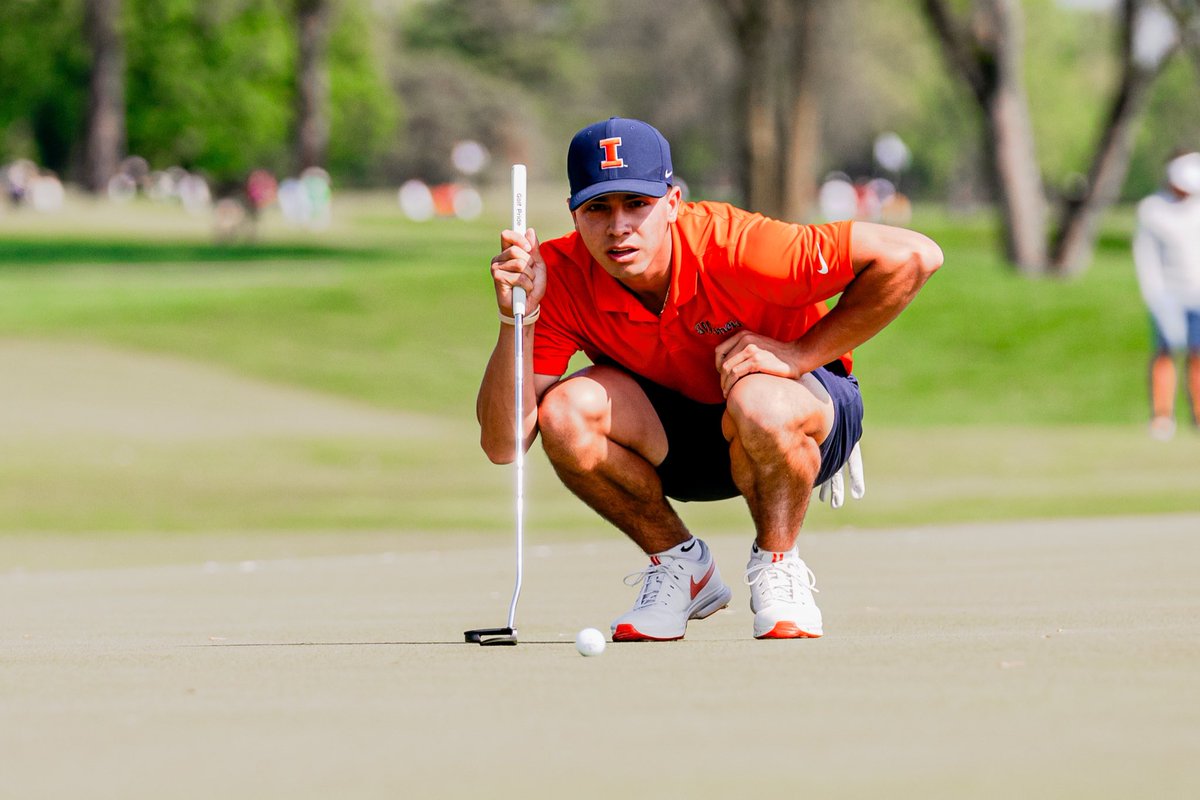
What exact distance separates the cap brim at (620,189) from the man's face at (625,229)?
0.04 m

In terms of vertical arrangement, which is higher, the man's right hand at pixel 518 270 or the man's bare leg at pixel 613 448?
the man's right hand at pixel 518 270

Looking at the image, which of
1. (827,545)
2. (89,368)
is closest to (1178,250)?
(827,545)

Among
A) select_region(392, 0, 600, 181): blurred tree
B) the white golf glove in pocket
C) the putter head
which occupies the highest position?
select_region(392, 0, 600, 181): blurred tree

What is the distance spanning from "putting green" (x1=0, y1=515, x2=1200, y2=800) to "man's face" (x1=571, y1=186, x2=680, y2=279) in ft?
3.53

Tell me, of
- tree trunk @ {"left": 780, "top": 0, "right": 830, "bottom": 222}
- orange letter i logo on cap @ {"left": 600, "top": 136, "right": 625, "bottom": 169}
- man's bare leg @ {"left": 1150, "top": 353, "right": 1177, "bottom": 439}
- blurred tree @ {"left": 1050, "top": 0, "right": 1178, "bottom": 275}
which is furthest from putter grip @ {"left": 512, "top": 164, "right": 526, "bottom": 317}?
tree trunk @ {"left": 780, "top": 0, "right": 830, "bottom": 222}

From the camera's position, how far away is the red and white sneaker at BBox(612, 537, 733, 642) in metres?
5.71

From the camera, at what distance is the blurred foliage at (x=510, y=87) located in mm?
80875

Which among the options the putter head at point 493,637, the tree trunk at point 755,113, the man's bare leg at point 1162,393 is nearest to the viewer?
the putter head at point 493,637

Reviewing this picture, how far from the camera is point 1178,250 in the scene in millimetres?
16062

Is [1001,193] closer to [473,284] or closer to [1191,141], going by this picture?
[473,284]

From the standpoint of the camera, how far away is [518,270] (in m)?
5.85

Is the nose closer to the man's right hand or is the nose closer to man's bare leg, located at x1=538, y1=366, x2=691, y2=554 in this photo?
the man's right hand

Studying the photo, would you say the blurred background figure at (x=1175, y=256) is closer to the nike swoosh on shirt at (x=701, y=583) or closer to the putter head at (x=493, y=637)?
the nike swoosh on shirt at (x=701, y=583)

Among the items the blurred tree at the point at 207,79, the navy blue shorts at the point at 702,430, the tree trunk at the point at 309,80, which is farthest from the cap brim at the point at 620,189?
the blurred tree at the point at 207,79
